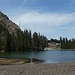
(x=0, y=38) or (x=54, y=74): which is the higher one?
(x=0, y=38)

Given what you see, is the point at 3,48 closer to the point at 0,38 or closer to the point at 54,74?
the point at 0,38

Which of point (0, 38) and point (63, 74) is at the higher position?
point (0, 38)

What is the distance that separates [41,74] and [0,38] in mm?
174133

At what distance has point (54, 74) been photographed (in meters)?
28.0

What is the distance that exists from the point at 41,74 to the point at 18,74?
2.74m

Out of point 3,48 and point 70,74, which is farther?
point 3,48

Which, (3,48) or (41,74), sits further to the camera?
(3,48)

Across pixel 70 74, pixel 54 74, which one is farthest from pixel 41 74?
pixel 70 74

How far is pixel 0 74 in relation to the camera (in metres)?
28.1

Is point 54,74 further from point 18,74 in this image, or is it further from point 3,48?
point 3,48

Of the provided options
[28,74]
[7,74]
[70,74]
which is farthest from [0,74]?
[70,74]

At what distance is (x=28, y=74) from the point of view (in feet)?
92.5

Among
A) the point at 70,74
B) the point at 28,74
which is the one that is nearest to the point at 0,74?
the point at 28,74

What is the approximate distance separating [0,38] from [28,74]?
6839 inches
